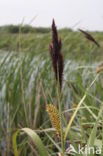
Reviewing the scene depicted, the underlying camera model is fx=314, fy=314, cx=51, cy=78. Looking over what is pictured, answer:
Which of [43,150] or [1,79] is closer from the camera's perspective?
[43,150]

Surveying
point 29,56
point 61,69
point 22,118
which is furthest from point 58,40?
point 29,56

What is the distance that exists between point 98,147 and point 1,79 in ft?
4.38

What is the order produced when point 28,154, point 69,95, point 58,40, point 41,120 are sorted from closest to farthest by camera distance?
point 58,40, point 28,154, point 41,120, point 69,95

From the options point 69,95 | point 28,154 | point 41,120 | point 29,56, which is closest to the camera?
point 28,154

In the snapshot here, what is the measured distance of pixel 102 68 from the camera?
71cm

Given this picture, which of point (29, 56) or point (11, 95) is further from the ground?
point (29, 56)

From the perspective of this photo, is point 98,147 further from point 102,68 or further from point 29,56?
point 29,56

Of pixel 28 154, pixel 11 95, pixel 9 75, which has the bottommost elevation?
pixel 28 154

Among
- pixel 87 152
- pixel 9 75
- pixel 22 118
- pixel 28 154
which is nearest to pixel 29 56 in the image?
pixel 9 75

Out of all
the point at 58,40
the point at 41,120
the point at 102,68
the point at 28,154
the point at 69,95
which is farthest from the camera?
the point at 69,95

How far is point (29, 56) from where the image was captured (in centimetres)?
239

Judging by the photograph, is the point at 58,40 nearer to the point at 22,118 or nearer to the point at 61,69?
the point at 61,69

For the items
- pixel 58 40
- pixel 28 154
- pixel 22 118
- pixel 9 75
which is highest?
pixel 58 40

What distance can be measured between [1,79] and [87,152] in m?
A: 1.51
